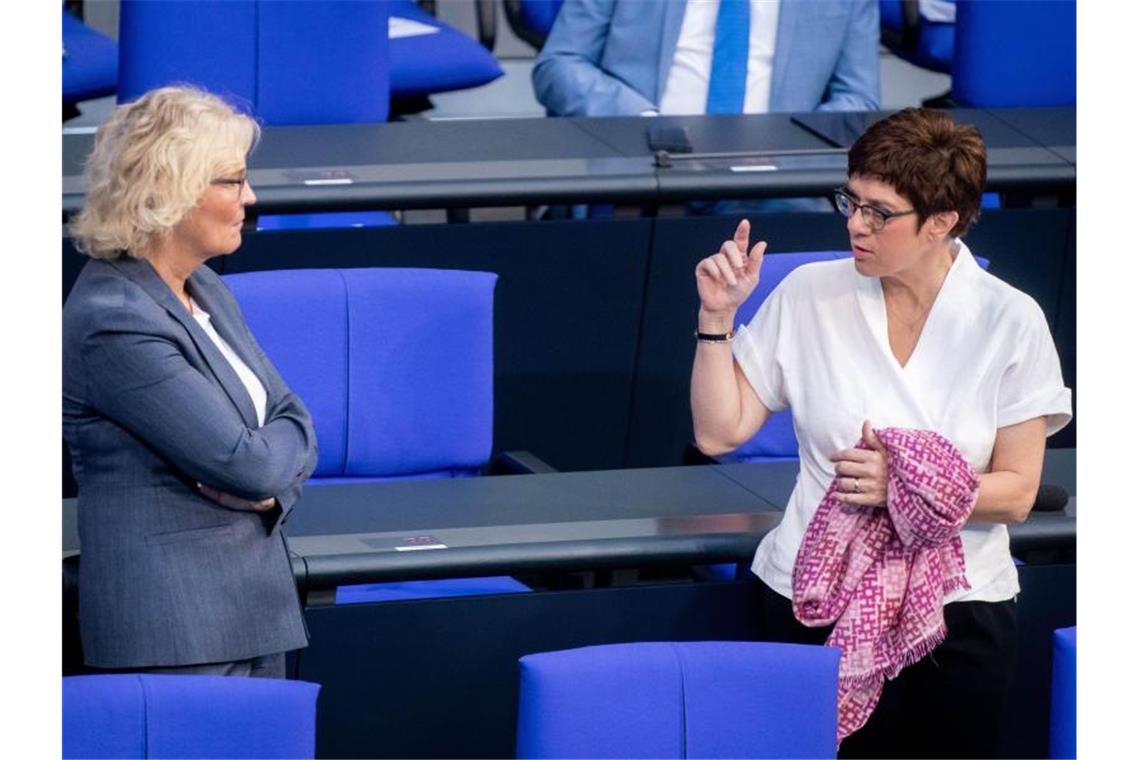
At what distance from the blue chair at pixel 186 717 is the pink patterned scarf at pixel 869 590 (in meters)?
0.75

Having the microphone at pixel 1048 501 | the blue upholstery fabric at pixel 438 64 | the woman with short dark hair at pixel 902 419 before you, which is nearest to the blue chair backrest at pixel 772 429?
the microphone at pixel 1048 501

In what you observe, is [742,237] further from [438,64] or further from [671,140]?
[438,64]

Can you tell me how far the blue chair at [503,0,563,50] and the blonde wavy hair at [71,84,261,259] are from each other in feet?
9.16

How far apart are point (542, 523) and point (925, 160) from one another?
0.70m

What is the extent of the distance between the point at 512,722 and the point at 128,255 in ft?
2.88

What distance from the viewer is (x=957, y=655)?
2.48 meters

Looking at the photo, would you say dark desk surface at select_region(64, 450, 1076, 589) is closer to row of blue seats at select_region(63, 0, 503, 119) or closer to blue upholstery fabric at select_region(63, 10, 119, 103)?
row of blue seats at select_region(63, 0, 503, 119)

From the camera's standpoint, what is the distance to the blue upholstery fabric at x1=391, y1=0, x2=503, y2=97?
4656 millimetres

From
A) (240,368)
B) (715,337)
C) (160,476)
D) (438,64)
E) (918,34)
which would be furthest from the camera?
(918,34)

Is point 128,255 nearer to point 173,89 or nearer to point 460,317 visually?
point 173,89

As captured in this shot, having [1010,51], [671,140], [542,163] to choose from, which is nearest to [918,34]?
[1010,51]

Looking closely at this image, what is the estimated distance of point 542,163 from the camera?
12.1ft
